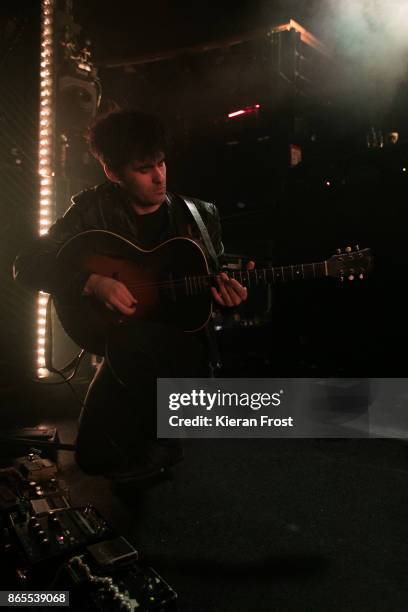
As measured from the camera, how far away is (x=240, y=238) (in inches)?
183

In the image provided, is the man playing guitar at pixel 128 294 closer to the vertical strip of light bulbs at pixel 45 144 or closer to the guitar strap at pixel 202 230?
the guitar strap at pixel 202 230

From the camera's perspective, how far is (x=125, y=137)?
2.50 m

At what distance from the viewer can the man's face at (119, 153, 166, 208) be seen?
2355 millimetres

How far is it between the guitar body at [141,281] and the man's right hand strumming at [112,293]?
0.20 ft

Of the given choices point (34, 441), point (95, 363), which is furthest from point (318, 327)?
point (34, 441)

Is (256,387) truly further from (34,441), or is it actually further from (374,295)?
(34,441)

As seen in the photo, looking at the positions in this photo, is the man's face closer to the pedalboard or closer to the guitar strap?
the guitar strap

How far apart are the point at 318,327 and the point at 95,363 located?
1874 millimetres

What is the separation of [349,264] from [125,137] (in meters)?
1.38

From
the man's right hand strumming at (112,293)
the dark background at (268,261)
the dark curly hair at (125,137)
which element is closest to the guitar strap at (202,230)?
the dark curly hair at (125,137)

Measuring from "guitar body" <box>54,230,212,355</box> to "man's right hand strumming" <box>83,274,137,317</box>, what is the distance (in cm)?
6

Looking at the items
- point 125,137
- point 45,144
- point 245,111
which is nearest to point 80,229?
point 125,137

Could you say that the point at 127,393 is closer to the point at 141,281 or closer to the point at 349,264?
the point at 141,281

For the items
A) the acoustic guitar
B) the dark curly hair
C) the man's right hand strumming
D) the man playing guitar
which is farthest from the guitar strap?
the man's right hand strumming
